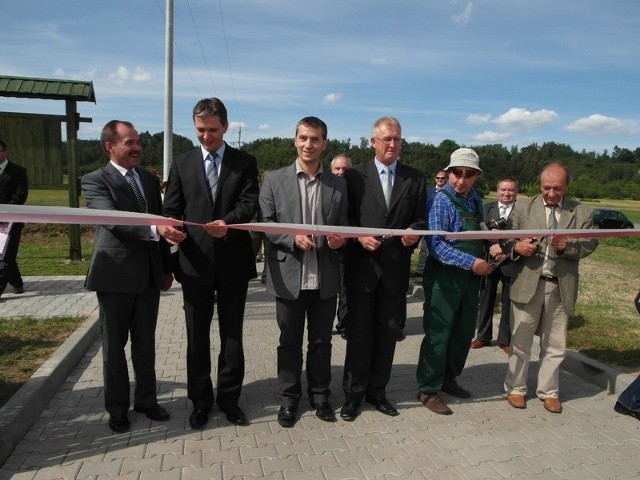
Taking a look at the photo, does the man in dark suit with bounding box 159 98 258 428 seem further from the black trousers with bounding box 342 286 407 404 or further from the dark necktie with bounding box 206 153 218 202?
the black trousers with bounding box 342 286 407 404

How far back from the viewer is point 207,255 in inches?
146

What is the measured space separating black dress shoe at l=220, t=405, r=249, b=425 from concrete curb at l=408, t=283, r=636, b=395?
3.40 meters

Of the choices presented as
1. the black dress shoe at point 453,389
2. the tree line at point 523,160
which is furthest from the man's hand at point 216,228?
the tree line at point 523,160

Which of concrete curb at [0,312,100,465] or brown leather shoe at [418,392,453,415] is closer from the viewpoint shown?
concrete curb at [0,312,100,465]

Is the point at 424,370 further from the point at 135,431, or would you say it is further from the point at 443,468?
the point at 135,431

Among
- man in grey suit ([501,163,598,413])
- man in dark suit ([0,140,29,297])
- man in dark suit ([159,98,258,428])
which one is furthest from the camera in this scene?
man in dark suit ([0,140,29,297])

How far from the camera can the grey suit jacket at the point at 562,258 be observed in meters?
4.17

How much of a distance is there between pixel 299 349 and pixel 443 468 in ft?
4.36

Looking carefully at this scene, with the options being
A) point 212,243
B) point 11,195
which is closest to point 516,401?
point 212,243

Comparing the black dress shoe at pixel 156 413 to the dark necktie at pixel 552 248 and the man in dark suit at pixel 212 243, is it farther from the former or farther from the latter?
the dark necktie at pixel 552 248

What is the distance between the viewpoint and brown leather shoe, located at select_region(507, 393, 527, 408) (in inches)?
172

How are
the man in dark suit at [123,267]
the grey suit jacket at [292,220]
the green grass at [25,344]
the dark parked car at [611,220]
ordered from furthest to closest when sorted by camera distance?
1. the dark parked car at [611,220]
2. the green grass at [25,344]
3. the grey suit jacket at [292,220]
4. the man in dark suit at [123,267]

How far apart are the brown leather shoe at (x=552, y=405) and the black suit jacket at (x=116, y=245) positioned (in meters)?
3.44

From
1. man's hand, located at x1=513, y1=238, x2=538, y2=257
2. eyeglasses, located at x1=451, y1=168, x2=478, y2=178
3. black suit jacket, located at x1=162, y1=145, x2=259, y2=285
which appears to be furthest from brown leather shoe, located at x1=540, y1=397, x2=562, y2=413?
black suit jacket, located at x1=162, y1=145, x2=259, y2=285
